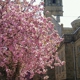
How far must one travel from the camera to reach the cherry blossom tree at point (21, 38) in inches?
407

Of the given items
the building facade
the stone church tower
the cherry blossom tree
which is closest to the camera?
the cherry blossom tree

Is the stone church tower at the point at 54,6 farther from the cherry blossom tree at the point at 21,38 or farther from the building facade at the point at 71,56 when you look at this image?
the cherry blossom tree at the point at 21,38

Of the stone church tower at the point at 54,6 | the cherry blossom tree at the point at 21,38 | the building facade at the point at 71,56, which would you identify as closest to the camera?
the cherry blossom tree at the point at 21,38

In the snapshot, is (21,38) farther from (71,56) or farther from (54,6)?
(54,6)

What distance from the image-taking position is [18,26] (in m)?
10.2

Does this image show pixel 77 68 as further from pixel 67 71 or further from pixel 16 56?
pixel 16 56

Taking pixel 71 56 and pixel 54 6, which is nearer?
pixel 71 56

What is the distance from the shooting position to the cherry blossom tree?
10.3 metres

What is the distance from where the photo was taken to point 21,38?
10.6 meters

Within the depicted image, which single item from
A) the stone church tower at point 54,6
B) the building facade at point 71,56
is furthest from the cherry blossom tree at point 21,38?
the stone church tower at point 54,6

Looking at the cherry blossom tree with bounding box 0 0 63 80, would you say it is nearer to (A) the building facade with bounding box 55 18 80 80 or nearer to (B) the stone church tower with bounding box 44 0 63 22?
(A) the building facade with bounding box 55 18 80 80

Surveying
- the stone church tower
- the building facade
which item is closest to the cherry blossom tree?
the building facade

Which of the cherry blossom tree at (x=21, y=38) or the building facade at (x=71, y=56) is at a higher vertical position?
the cherry blossom tree at (x=21, y=38)

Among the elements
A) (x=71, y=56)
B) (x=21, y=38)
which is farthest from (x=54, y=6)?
(x=21, y=38)
